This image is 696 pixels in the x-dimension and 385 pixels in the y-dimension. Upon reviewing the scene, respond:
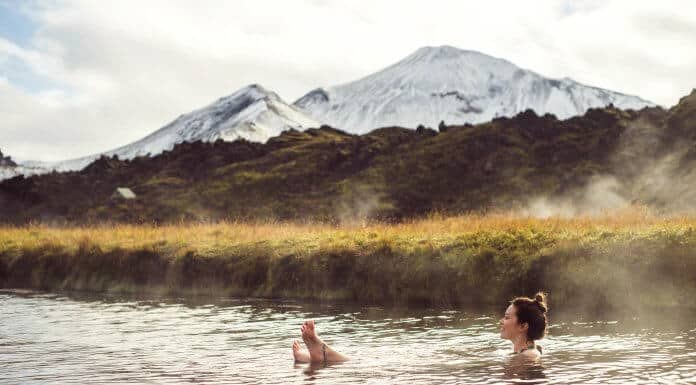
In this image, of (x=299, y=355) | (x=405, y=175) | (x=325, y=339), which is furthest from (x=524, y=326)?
(x=405, y=175)

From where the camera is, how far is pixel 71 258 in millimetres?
31625

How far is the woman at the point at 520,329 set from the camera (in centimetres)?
1298

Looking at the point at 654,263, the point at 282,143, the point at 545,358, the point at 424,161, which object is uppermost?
the point at 282,143

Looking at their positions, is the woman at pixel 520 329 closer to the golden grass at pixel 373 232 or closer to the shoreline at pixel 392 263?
the shoreline at pixel 392 263

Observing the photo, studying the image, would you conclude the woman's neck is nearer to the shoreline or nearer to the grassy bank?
the shoreline

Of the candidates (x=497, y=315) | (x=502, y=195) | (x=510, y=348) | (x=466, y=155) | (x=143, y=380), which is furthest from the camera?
(x=466, y=155)

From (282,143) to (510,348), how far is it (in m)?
122

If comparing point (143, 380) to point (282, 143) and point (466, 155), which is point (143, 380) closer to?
point (466, 155)

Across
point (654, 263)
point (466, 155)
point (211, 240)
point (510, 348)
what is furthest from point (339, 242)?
point (466, 155)

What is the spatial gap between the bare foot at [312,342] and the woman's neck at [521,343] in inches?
125

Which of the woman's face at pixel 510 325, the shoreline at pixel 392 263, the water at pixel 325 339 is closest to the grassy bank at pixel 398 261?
the shoreline at pixel 392 263

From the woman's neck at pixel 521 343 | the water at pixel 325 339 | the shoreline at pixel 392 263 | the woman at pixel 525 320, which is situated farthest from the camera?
the shoreline at pixel 392 263

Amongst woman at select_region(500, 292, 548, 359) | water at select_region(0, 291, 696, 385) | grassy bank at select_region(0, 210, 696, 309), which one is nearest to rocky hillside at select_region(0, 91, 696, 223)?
grassy bank at select_region(0, 210, 696, 309)

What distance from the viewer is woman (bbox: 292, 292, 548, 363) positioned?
12977 mm
